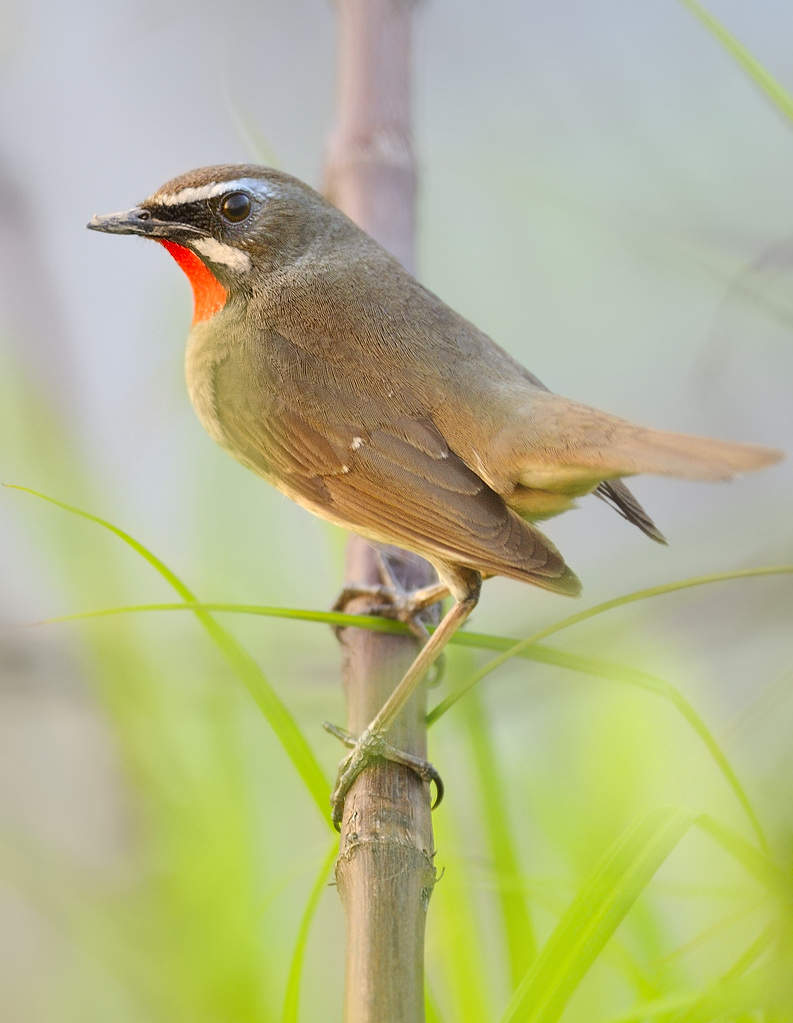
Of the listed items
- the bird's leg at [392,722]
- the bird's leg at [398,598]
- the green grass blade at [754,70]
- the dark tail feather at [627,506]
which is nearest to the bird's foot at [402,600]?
the bird's leg at [398,598]

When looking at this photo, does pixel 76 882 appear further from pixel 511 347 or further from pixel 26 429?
pixel 511 347

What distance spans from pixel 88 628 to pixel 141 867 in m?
0.49

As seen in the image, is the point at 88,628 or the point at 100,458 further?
the point at 100,458

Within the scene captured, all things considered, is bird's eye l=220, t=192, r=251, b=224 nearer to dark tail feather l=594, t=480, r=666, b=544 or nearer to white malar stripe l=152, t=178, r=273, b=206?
white malar stripe l=152, t=178, r=273, b=206

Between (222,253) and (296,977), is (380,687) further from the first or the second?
(222,253)

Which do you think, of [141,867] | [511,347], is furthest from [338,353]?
[511,347]

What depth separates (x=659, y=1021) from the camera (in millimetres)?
1271

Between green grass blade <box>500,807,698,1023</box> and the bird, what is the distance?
17.8 inches

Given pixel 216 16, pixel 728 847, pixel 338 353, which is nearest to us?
pixel 728 847

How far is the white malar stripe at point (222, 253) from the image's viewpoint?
1.74 meters

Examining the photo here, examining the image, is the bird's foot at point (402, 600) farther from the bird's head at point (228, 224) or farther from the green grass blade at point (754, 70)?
the green grass blade at point (754, 70)

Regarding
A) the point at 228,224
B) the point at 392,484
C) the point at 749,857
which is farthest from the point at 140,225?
the point at 749,857

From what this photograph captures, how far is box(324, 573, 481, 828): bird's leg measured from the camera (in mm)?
1577

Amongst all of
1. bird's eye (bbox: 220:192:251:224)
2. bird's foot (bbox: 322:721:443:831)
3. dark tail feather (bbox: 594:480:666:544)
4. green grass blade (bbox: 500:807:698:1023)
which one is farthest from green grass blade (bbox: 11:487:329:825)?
dark tail feather (bbox: 594:480:666:544)
